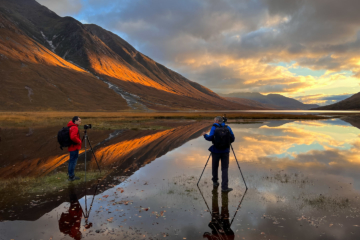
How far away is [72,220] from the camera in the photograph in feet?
26.0

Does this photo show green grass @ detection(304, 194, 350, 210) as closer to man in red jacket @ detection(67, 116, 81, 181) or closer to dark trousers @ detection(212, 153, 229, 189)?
dark trousers @ detection(212, 153, 229, 189)

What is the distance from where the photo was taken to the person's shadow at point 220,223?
6.99 m

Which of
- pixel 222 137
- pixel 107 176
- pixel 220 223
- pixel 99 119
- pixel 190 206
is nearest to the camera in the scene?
pixel 220 223

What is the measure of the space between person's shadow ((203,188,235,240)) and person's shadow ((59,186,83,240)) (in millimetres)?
3838

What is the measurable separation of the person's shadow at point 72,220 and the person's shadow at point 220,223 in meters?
3.84

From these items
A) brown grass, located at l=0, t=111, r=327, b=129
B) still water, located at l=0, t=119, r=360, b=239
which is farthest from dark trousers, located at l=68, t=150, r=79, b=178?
brown grass, located at l=0, t=111, r=327, b=129

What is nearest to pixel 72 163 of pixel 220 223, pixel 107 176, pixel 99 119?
pixel 107 176

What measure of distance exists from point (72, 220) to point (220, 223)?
4.83 metres

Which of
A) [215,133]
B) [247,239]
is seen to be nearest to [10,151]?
[215,133]

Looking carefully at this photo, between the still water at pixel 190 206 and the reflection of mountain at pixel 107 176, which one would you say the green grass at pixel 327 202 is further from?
the reflection of mountain at pixel 107 176

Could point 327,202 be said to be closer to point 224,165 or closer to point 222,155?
point 224,165

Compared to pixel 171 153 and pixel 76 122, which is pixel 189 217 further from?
pixel 171 153

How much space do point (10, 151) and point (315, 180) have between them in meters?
22.6

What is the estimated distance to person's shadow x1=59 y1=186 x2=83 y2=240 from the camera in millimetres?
7098
